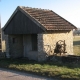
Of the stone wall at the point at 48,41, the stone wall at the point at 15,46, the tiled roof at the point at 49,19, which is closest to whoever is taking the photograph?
the stone wall at the point at 48,41

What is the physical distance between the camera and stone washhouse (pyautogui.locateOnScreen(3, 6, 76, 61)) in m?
18.5

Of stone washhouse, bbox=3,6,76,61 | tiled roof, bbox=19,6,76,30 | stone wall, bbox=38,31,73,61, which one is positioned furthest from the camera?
tiled roof, bbox=19,6,76,30

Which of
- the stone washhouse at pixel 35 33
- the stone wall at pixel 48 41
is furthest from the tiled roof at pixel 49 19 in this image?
the stone wall at pixel 48 41

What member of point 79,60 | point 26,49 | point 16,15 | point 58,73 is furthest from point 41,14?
point 58,73

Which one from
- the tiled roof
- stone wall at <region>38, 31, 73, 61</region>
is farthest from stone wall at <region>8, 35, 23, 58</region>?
stone wall at <region>38, 31, 73, 61</region>

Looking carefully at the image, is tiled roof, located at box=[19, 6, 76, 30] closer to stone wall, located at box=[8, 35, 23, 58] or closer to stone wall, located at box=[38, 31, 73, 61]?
stone wall, located at box=[38, 31, 73, 61]

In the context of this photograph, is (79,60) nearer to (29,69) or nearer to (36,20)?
(29,69)

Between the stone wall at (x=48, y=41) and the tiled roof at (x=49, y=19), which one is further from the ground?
the tiled roof at (x=49, y=19)

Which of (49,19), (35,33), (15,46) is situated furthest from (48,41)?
(15,46)

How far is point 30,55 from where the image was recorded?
21.1m

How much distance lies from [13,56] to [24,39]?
195 cm

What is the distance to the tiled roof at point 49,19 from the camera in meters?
19.1

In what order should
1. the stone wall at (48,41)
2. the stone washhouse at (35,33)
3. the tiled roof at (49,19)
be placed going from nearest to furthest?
the stone wall at (48,41)
the stone washhouse at (35,33)
the tiled roof at (49,19)

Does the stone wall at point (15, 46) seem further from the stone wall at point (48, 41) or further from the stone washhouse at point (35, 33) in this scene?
the stone wall at point (48, 41)
